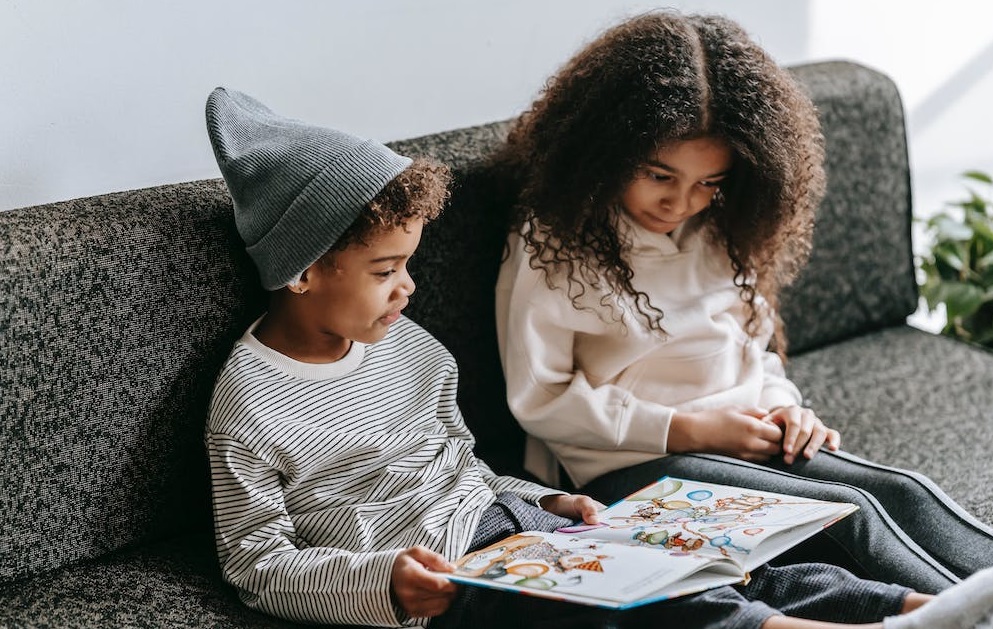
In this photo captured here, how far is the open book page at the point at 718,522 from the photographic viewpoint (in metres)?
1.19

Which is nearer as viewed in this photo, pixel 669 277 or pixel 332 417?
pixel 332 417

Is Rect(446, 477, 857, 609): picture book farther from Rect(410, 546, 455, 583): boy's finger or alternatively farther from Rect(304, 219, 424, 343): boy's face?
Rect(304, 219, 424, 343): boy's face

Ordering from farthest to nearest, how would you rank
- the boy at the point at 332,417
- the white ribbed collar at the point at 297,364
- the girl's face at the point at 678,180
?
1. the girl's face at the point at 678,180
2. the white ribbed collar at the point at 297,364
3. the boy at the point at 332,417

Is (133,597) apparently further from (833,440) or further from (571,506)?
(833,440)

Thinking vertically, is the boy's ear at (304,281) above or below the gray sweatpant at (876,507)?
above

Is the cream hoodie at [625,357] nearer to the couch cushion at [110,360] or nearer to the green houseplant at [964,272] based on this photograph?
the couch cushion at [110,360]

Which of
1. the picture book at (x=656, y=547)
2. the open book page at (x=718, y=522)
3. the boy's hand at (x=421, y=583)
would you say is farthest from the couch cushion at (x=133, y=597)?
the open book page at (x=718, y=522)

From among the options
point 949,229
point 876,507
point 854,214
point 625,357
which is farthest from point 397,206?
point 949,229

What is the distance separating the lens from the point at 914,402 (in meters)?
1.75

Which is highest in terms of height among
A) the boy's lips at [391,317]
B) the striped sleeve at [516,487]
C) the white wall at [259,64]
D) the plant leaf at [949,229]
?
the white wall at [259,64]

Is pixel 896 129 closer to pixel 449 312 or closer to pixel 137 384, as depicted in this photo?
pixel 449 312

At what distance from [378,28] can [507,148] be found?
0.27 m

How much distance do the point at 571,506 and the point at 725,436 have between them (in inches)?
9.7

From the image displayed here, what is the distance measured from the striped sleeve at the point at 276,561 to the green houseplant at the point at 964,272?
1.33m
